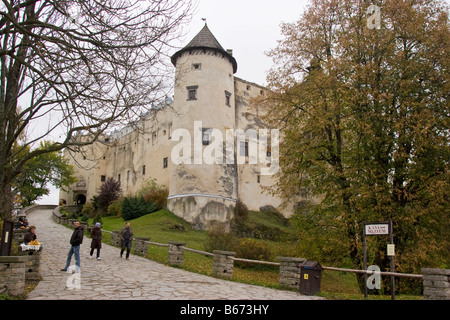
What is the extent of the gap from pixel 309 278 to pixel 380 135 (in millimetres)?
7283

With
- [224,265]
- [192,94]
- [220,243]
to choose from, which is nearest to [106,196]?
[192,94]

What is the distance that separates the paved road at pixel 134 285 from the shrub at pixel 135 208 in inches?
648

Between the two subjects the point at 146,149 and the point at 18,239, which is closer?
the point at 18,239

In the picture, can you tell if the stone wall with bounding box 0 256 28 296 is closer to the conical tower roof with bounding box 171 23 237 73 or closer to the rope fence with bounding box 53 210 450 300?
the rope fence with bounding box 53 210 450 300

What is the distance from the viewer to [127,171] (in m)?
47.6

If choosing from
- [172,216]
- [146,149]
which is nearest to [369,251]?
[172,216]

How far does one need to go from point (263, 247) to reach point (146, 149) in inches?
996

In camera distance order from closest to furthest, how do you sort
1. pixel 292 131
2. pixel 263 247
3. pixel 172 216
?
pixel 292 131 < pixel 263 247 < pixel 172 216

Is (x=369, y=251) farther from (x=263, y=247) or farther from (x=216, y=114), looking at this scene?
(x=216, y=114)

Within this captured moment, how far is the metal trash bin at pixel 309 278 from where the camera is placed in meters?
10.6

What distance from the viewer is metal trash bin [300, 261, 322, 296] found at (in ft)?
34.7

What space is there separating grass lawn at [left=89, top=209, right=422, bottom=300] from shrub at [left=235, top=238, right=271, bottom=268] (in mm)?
450

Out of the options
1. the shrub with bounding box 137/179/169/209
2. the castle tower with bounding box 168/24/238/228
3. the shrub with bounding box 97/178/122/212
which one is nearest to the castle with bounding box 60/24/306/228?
the castle tower with bounding box 168/24/238/228

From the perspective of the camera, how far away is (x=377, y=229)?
34.3ft
